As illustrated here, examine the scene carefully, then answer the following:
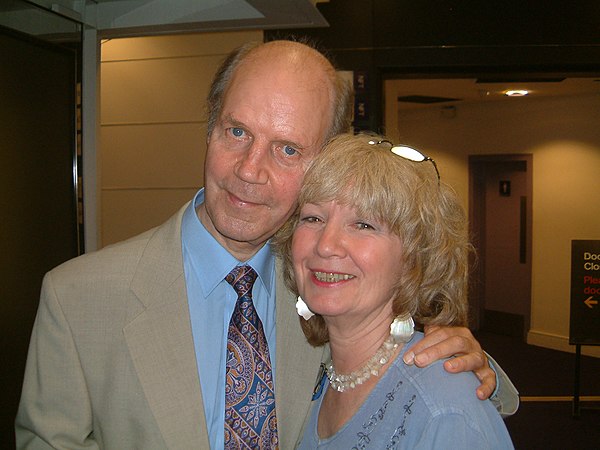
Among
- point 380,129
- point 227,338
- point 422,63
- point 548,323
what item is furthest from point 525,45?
point 548,323

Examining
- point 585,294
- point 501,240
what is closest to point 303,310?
point 585,294

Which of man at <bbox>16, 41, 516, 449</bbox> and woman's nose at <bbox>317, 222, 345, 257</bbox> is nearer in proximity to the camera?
man at <bbox>16, 41, 516, 449</bbox>

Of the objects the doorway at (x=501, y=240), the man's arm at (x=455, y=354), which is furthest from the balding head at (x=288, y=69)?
the doorway at (x=501, y=240)

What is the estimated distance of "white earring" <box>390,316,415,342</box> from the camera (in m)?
1.50

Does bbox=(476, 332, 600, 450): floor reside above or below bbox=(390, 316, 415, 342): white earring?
Result: below

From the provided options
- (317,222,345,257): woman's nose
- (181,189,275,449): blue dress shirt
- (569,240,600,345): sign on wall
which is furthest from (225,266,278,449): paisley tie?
(569,240,600,345): sign on wall

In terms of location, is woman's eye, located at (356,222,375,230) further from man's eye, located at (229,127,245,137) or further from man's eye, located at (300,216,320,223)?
man's eye, located at (229,127,245,137)

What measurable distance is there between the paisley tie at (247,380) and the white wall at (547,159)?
4177 millimetres

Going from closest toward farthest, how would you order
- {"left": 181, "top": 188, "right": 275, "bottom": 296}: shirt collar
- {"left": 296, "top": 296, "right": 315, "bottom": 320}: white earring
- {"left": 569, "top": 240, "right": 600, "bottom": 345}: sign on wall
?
{"left": 181, "top": 188, "right": 275, "bottom": 296}: shirt collar → {"left": 296, "top": 296, "right": 315, "bottom": 320}: white earring → {"left": 569, "top": 240, "right": 600, "bottom": 345}: sign on wall

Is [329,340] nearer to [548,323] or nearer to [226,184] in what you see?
[226,184]

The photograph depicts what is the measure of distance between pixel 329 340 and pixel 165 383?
0.54 meters

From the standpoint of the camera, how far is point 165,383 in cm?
134

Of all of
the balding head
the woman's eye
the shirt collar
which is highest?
the balding head

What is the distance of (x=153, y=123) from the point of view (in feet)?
14.1
